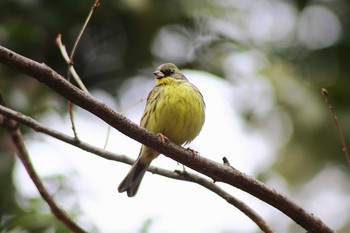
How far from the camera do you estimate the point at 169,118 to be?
13.9 feet

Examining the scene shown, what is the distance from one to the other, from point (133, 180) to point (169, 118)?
52 centimetres

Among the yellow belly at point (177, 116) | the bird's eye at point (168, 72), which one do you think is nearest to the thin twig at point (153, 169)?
the yellow belly at point (177, 116)

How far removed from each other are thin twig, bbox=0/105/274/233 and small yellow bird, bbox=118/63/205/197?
62 cm

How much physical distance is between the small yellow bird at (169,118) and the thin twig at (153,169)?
2.05 feet

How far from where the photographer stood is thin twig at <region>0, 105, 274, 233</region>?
126 inches

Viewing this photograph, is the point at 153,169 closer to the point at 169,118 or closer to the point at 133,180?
the point at 169,118

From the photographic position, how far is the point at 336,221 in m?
7.79

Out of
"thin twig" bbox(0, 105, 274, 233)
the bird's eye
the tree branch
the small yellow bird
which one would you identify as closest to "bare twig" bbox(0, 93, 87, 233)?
"thin twig" bbox(0, 105, 274, 233)

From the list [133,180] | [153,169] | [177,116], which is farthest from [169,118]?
[153,169]

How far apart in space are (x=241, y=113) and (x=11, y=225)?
146 inches

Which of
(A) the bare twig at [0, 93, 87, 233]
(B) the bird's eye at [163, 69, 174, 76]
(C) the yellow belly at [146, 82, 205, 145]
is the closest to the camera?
(A) the bare twig at [0, 93, 87, 233]

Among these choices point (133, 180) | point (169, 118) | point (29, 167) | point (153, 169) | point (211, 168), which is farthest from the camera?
point (133, 180)

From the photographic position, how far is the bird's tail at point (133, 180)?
4406mm

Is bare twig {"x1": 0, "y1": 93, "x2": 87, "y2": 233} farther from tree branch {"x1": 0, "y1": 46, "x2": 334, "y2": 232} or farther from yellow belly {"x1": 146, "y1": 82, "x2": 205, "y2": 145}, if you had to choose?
yellow belly {"x1": 146, "y1": 82, "x2": 205, "y2": 145}
